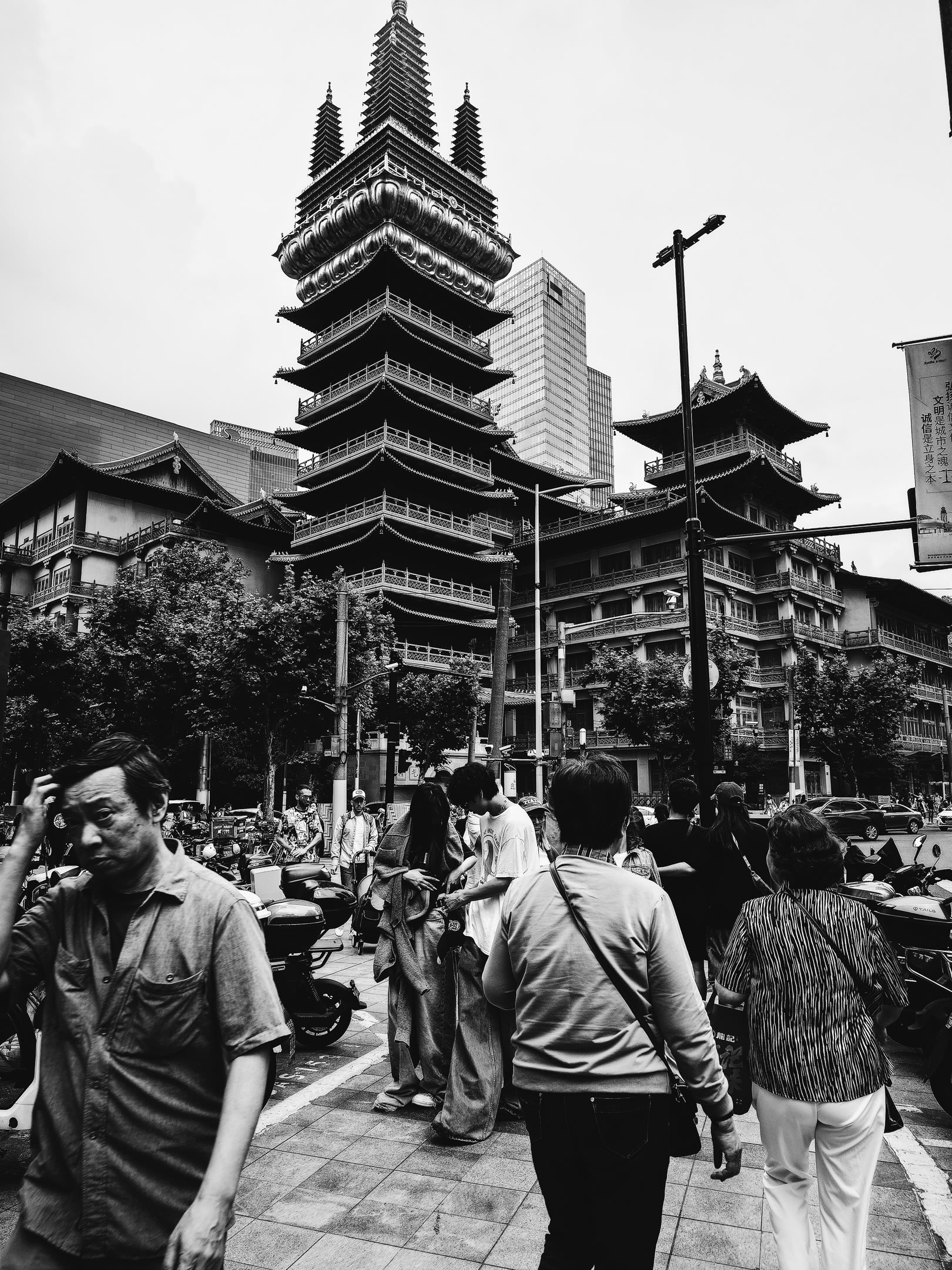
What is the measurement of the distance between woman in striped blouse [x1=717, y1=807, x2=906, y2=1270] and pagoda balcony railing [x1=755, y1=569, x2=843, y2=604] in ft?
151

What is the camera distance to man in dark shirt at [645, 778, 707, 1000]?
Answer: 19.9 ft

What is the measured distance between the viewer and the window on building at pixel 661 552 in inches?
1805

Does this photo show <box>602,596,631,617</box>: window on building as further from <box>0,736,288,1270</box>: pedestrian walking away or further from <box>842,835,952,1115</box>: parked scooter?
<box>0,736,288,1270</box>: pedestrian walking away

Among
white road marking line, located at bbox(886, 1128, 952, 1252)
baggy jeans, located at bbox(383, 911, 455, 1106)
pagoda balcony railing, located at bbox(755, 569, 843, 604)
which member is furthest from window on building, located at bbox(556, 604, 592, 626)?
white road marking line, located at bbox(886, 1128, 952, 1252)

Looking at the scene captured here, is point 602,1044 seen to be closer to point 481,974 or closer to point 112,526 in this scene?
point 481,974

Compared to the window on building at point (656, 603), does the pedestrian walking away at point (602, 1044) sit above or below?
below

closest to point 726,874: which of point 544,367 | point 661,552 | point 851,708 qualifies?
point 851,708

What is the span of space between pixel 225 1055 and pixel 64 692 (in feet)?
123

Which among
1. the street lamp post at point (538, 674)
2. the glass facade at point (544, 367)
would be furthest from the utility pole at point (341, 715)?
the glass facade at point (544, 367)

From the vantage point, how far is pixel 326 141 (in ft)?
183

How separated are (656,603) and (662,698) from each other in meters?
12.7

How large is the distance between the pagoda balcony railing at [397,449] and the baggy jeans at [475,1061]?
3912 cm

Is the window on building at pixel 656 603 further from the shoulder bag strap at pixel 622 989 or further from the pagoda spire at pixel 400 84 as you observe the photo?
the shoulder bag strap at pixel 622 989

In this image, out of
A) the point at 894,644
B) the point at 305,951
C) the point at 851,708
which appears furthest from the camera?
the point at 894,644
